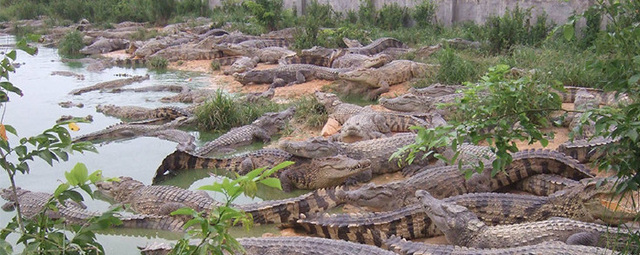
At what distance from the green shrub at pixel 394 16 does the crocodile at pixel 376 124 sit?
29.5 ft

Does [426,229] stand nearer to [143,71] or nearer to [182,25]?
[143,71]

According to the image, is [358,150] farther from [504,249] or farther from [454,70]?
[454,70]

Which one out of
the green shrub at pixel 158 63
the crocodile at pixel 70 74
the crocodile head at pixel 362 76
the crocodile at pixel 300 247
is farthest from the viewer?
the green shrub at pixel 158 63

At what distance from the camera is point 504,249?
146 inches

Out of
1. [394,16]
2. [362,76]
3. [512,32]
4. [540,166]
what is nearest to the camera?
[540,166]

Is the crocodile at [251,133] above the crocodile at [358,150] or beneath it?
beneath

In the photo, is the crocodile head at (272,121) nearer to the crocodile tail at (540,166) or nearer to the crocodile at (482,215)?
the crocodile at (482,215)

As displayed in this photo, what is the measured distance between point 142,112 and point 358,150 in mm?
4774

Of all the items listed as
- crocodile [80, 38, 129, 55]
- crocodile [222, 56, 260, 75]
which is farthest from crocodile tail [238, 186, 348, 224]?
crocodile [80, 38, 129, 55]

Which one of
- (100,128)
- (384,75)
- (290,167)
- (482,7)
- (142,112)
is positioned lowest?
(100,128)

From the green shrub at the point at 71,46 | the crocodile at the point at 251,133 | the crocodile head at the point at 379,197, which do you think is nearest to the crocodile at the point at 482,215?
the crocodile head at the point at 379,197

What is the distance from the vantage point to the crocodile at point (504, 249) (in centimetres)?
351

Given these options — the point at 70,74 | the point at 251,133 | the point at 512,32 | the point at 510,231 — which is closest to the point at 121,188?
the point at 251,133

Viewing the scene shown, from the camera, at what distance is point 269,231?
5.02 m
